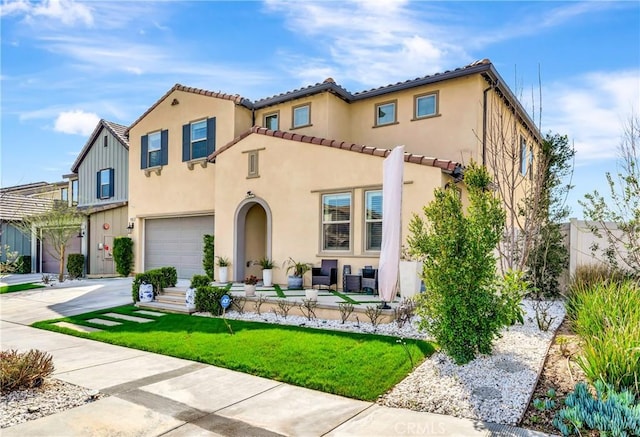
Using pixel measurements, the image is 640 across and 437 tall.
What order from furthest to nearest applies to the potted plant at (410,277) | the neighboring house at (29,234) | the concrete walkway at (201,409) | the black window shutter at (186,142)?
the neighboring house at (29,234) < the black window shutter at (186,142) < the potted plant at (410,277) < the concrete walkway at (201,409)

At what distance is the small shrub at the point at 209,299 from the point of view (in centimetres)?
1030

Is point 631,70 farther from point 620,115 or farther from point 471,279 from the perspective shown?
point 471,279

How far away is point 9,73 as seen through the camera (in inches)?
435

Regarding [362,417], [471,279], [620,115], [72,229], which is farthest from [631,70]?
[72,229]

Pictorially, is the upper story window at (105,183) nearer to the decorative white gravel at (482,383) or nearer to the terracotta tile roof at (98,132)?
the terracotta tile roof at (98,132)

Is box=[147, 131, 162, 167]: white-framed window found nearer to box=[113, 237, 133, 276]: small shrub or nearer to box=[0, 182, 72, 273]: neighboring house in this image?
box=[113, 237, 133, 276]: small shrub

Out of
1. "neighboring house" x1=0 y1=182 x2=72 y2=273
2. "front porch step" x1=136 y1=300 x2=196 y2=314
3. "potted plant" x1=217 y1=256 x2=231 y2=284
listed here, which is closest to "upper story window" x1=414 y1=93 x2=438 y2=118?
"potted plant" x1=217 y1=256 x2=231 y2=284

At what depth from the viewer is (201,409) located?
189 inches

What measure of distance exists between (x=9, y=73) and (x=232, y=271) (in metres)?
8.50

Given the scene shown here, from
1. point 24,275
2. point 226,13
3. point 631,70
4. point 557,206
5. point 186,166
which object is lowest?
point 24,275

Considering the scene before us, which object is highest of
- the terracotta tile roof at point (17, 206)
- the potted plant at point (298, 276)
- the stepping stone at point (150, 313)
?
the terracotta tile roof at point (17, 206)

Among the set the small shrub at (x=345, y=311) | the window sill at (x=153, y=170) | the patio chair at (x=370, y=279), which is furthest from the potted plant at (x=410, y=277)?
the window sill at (x=153, y=170)

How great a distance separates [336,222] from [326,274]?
156 cm

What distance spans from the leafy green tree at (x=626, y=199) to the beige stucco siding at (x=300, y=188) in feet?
11.8
